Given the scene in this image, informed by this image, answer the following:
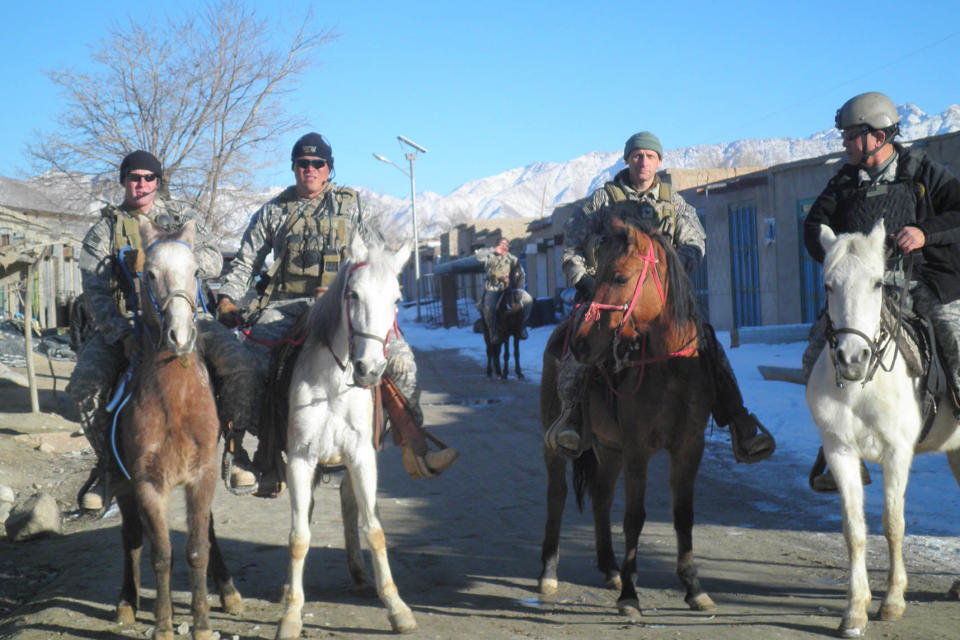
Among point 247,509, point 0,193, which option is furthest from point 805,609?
point 0,193

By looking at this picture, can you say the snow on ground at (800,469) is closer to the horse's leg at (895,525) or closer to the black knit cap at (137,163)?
the horse's leg at (895,525)

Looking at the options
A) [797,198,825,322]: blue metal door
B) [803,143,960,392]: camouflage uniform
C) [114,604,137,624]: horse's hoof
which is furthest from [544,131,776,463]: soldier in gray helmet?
[797,198,825,322]: blue metal door

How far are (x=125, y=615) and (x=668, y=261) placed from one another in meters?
4.00

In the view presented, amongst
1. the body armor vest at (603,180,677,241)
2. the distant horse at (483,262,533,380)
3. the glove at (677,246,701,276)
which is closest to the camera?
the glove at (677,246,701,276)

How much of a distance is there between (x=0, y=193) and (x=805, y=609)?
4571 centimetres

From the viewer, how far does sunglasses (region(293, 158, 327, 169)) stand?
6.27m

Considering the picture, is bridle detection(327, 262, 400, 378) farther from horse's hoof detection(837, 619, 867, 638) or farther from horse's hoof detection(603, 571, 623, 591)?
horse's hoof detection(837, 619, 867, 638)

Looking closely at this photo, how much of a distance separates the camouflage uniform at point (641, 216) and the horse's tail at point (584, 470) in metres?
0.65

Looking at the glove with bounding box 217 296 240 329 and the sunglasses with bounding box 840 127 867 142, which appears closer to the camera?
the sunglasses with bounding box 840 127 867 142

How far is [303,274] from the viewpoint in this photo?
20.2 ft

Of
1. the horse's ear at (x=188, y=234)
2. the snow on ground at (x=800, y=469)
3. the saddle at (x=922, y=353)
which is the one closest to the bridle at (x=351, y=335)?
the horse's ear at (x=188, y=234)

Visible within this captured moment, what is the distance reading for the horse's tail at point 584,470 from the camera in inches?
257

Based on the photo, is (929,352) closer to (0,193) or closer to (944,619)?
(944,619)

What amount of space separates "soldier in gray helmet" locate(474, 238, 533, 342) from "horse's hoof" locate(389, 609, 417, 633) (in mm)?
13649
